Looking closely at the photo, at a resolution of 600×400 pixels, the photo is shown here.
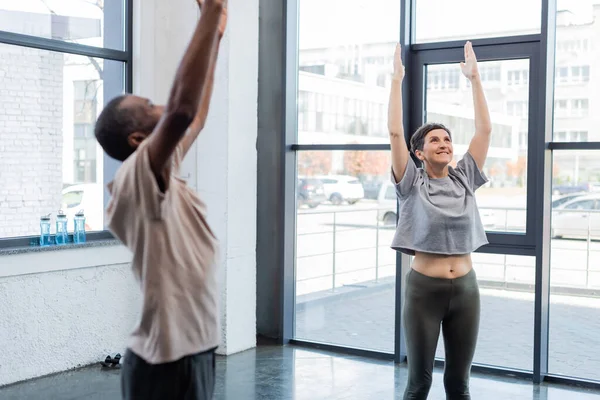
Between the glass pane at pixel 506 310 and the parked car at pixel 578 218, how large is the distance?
0.77 ft

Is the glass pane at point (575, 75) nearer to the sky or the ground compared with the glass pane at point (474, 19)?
nearer to the ground

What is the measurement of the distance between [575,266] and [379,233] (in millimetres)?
1168

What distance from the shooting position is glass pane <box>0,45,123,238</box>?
158 inches

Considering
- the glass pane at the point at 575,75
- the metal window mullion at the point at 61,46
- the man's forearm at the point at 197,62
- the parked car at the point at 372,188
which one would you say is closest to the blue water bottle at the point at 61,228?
the metal window mullion at the point at 61,46

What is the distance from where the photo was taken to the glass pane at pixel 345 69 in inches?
181

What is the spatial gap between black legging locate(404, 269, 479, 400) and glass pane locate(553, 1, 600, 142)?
70.0 inches

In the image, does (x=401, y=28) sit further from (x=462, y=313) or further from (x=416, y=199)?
(x=462, y=313)

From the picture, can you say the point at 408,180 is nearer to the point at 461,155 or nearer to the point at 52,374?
the point at 461,155

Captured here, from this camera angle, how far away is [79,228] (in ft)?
14.3

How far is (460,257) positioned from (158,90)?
2.70m

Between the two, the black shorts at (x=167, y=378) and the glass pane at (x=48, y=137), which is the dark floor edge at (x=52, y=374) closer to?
the glass pane at (x=48, y=137)

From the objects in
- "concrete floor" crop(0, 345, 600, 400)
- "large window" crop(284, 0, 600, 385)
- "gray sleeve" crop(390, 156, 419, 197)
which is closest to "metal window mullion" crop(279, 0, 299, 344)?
"large window" crop(284, 0, 600, 385)

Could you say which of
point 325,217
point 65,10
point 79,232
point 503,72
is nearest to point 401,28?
point 503,72

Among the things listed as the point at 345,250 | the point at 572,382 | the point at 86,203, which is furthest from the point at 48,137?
the point at 572,382
